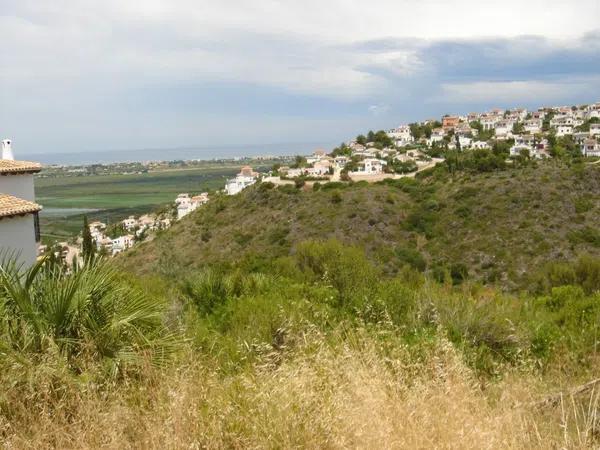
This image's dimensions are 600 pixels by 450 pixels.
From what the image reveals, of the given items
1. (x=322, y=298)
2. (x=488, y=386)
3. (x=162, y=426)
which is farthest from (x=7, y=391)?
(x=322, y=298)

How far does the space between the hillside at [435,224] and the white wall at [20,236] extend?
1508 cm

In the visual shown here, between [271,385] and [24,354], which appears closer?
[271,385]

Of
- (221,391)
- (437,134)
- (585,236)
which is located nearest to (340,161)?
(437,134)

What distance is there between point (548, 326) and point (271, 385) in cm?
486

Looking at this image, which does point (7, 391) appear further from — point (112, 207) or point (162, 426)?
point (112, 207)

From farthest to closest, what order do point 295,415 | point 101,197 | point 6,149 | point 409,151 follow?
point 101,197, point 409,151, point 6,149, point 295,415

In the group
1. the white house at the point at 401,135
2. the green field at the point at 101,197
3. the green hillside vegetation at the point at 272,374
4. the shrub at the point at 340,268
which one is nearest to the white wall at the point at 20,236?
the green hillside vegetation at the point at 272,374

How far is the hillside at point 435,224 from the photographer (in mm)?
28734

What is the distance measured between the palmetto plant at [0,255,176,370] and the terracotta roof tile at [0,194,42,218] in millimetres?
5838

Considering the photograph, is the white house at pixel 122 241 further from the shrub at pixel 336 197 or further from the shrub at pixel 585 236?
the shrub at pixel 585 236

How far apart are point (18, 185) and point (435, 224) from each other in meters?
28.1

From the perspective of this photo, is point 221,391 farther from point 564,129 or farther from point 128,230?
point 564,129

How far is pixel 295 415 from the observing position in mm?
2705

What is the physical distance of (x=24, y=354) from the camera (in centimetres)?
328
